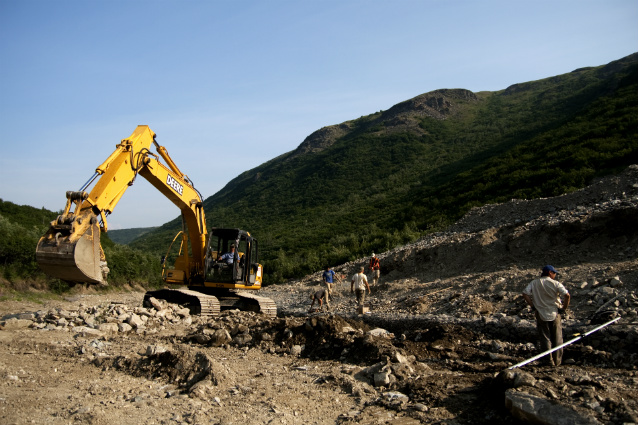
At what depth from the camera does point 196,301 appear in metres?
13.2

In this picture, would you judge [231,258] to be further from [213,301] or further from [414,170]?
[414,170]

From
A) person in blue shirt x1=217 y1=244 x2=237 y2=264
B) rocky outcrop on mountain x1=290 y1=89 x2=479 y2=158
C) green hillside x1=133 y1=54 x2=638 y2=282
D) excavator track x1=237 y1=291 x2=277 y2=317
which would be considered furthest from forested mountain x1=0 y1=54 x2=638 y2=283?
excavator track x1=237 y1=291 x2=277 y2=317

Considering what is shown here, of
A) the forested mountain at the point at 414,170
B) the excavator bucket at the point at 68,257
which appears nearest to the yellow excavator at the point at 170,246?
the excavator bucket at the point at 68,257

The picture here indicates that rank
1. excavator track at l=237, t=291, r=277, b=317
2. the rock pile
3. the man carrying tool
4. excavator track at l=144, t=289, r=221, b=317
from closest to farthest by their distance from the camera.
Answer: the man carrying tool → the rock pile → excavator track at l=144, t=289, r=221, b=317 → excavator track at l=237, t=291, r=277, b=317

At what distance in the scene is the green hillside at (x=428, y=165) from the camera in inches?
1184

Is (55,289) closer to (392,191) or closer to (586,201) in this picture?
(586,201)

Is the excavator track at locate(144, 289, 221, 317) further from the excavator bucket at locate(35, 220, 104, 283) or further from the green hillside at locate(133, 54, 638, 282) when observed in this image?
the green hillside at locate(133, 54, 638, 282)

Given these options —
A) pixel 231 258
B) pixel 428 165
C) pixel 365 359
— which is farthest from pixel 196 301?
pixel 428 165

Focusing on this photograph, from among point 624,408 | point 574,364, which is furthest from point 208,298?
point 624,408

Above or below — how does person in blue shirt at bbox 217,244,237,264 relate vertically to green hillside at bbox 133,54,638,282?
below

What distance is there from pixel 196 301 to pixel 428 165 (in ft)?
155

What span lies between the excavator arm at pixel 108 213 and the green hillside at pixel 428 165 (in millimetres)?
16085

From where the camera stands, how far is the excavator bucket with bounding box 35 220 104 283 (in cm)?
836

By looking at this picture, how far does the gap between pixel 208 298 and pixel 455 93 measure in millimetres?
83471
